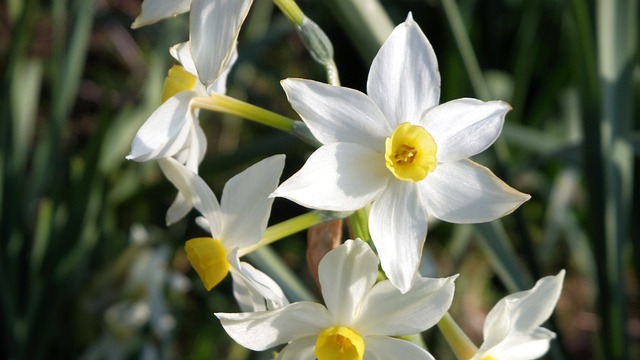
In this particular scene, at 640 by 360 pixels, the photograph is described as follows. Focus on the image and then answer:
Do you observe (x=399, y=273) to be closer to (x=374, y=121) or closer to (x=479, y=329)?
(x=374, y=121)

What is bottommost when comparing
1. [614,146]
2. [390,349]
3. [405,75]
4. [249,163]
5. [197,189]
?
[249,163]

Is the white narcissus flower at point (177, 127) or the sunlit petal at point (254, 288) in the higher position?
the white narcissus flower at point (177, 127)

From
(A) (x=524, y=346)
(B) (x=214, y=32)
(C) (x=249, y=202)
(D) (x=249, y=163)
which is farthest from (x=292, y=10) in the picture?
(D) (x=249, y=163)

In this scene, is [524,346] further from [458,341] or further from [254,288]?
[254,288]

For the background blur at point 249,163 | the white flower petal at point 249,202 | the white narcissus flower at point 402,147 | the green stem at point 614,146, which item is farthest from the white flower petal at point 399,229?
the green stem at point 614,146

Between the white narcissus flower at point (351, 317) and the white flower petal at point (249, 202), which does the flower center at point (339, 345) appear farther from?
the white flower petal at point (249, 202)

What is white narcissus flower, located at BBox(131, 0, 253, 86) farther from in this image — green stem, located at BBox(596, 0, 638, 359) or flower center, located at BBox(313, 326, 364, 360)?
green stem, located at BBox(596, 0, 638, 359)
